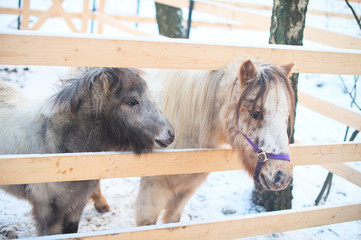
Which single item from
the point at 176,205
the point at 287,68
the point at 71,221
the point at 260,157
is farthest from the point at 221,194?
the point at 287,68

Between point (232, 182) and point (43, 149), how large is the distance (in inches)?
125

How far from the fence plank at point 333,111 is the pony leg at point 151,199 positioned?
7.61ft

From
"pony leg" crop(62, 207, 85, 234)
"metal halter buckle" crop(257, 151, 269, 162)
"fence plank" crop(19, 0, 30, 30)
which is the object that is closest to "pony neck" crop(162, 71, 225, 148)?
"metal halter buckle" crop(257, 151, 269, 162)

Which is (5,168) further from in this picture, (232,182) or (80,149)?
(232,182)

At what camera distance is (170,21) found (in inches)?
285

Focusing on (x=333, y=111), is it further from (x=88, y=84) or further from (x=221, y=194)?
(x=88, y=84)

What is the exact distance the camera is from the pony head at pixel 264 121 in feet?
7.18

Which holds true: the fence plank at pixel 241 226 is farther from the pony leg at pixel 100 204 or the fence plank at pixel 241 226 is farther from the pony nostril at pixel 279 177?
the pony leg at pixel 100 204

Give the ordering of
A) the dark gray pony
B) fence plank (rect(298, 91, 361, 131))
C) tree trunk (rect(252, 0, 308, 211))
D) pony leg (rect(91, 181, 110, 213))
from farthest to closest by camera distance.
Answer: pony leg (rect(91, 181, 110, 213)) < fence plank (rect(298, 91, 361, 131)) < tree trunk (rect(252, 0, 308, 211)) < the dark gray pony

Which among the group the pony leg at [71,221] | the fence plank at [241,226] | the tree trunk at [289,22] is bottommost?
the pony leg at [71,221]

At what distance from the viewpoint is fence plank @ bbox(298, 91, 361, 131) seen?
3.66 meters

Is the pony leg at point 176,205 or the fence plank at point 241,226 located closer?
the fence plank at point 241,226

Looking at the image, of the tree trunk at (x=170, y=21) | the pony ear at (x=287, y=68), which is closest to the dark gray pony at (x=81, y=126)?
the pony ear at (x=287, y=68)

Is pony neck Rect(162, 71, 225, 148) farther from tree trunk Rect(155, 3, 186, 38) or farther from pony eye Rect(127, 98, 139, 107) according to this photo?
tree trunk Rect(155, 3, 186, 38)
